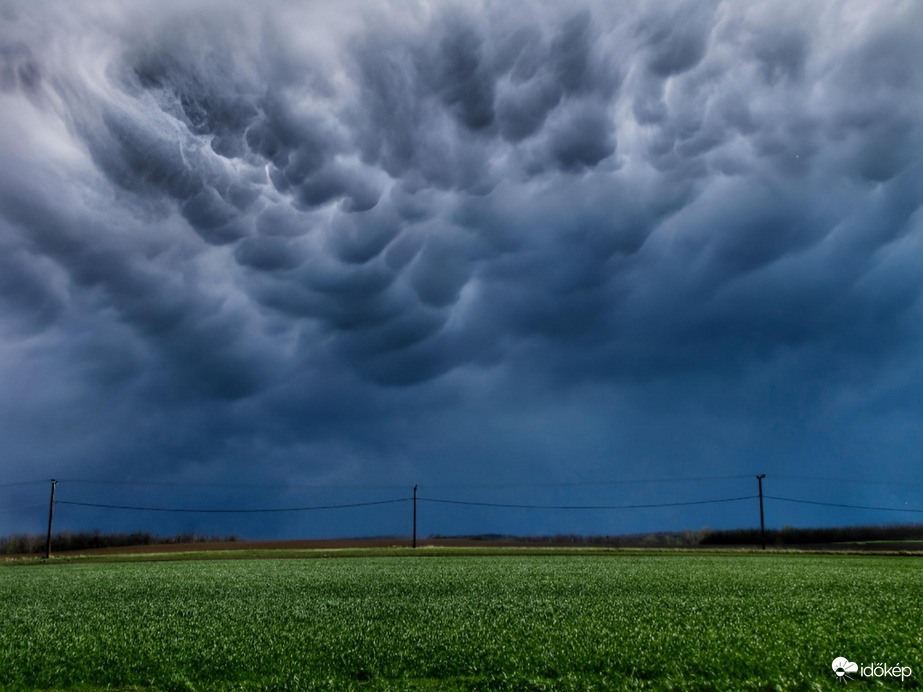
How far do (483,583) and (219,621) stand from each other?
8.89 meters

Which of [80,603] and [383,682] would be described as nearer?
[383,682]

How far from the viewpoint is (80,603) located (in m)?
16.6

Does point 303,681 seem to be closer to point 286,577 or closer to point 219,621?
point 219,621

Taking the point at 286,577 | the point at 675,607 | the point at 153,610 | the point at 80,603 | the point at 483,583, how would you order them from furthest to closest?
1. the point at 286,577
2. the point at 483,583
3. the point at 80,603
4. the point at 153,610
5. the point at 675,607

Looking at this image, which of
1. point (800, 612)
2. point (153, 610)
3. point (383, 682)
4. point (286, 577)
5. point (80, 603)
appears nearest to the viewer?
point (383, 682)

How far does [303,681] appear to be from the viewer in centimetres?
833

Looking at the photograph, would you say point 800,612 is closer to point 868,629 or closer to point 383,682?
point 868,629

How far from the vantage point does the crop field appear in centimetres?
832

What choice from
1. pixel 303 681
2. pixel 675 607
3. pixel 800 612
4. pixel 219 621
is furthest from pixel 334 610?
pixel 800 612

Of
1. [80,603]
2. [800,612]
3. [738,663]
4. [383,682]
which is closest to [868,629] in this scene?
[800,612]

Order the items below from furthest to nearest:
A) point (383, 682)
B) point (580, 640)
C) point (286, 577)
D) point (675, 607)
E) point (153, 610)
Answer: point (286, 577)
point (153, 610)
point (675, 607)
point (580, 640)
point (383, 682)

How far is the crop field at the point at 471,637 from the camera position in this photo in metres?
8.32

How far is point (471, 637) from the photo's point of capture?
34.1 feet

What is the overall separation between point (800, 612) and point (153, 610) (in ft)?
46.4
